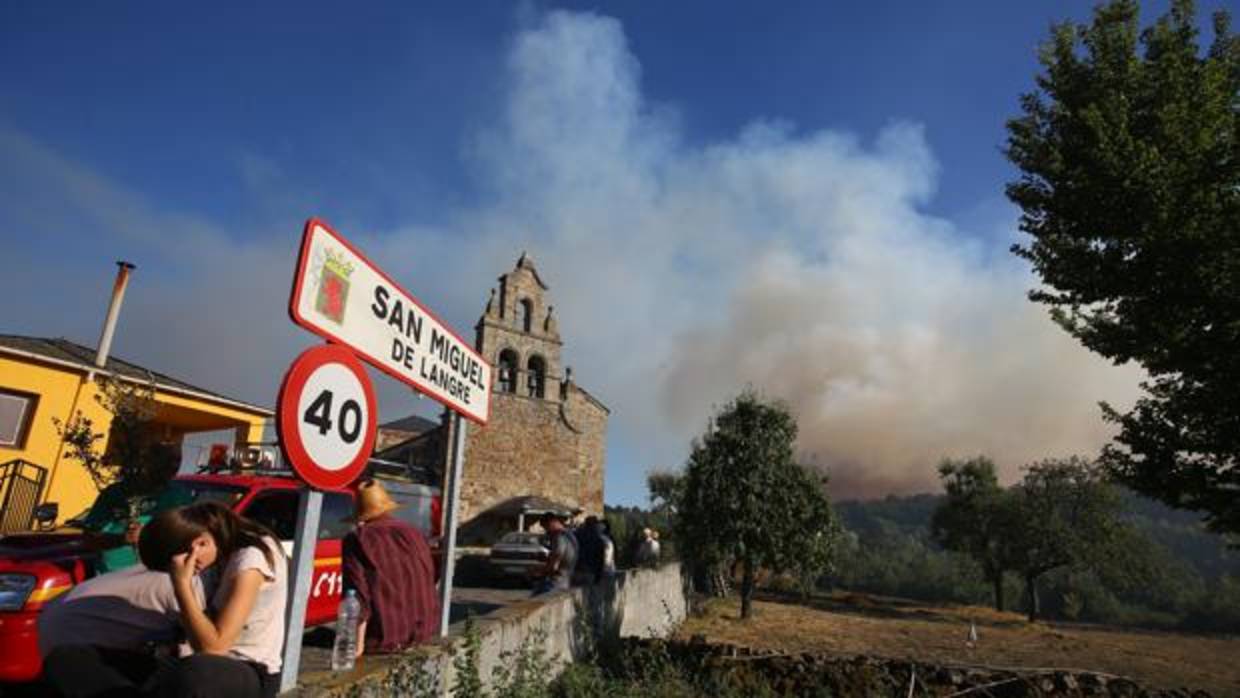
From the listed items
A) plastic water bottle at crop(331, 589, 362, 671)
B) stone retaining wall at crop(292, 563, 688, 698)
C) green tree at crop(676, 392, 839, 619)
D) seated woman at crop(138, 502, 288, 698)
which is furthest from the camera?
green tree at crop(676, 392, 839, 619)

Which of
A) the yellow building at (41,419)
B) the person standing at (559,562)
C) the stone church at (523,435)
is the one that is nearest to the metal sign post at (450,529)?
the person standing at (559,562)

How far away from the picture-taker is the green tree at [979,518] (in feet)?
104

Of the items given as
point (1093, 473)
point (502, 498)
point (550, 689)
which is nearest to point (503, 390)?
point (502, 498)

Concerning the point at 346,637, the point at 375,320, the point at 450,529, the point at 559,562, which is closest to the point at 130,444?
the point at 559,562

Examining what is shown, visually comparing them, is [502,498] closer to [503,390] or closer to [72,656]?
[503,390]

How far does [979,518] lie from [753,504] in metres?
23.7

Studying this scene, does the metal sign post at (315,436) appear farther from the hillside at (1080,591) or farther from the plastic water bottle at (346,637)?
the hillside at (1080,591)

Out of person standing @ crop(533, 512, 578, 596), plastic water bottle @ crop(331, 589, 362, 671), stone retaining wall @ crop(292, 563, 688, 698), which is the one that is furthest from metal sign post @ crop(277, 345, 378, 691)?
person standing @ crop(533, 512, 578, 596)

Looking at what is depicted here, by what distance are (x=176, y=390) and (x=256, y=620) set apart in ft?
53.8

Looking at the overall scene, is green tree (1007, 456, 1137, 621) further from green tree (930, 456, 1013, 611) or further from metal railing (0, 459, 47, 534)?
metal railing (0, 459, 47, 534)

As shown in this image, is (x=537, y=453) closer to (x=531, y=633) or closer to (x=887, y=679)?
(x=887, y=679)

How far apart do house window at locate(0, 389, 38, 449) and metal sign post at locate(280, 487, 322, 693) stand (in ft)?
51.7

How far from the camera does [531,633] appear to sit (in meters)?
5.64

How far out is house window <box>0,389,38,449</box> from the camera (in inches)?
536
